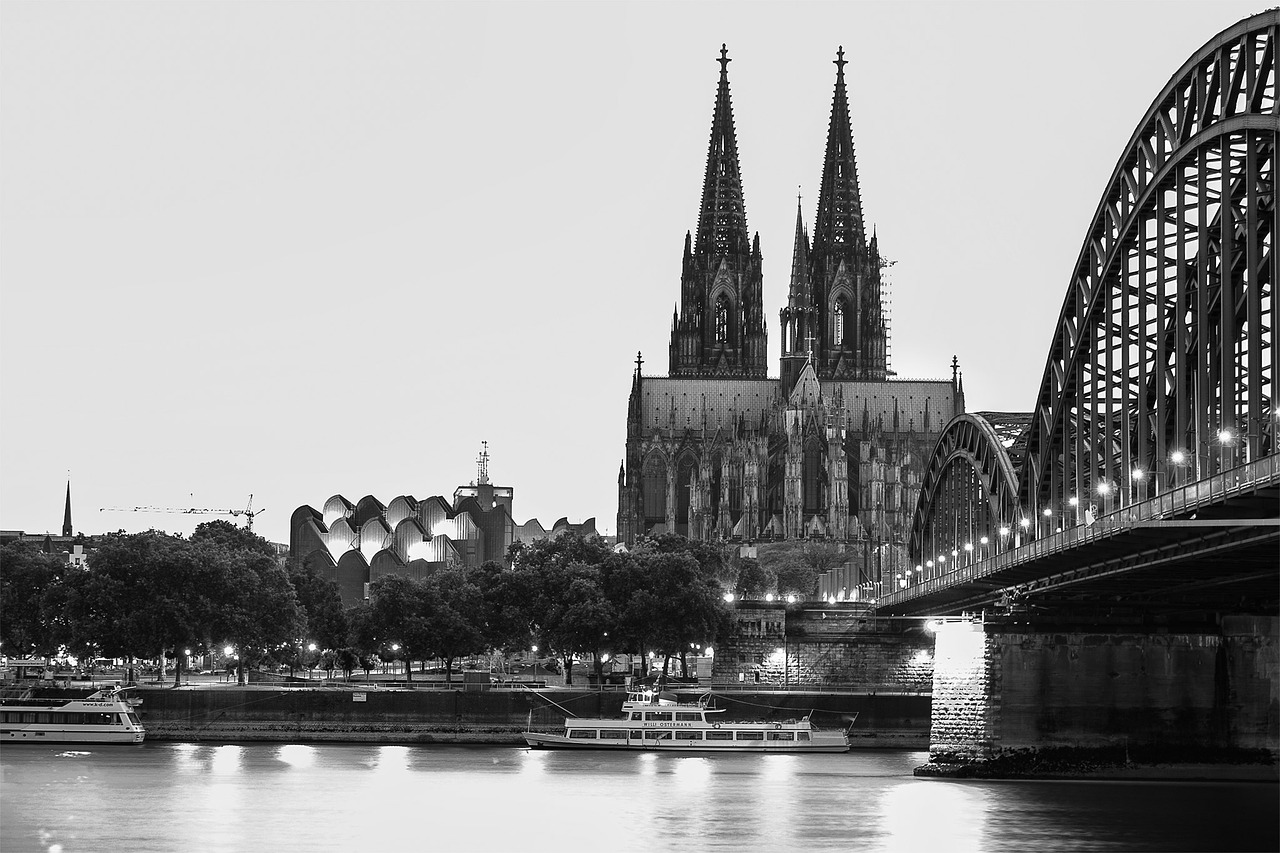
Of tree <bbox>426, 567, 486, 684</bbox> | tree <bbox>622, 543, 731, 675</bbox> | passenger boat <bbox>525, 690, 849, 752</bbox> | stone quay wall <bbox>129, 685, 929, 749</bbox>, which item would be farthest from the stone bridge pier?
tree <bbox>426, 567, 486, 684</bbox>

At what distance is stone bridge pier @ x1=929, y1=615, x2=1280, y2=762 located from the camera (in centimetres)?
8225

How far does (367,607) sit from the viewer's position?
5630 inches

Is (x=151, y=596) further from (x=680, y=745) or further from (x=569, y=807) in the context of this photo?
(x=569, y=807)

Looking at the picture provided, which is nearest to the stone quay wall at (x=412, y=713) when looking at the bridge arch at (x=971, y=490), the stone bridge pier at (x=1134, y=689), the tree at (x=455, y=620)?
the bridge arch at (x=971, y=490)

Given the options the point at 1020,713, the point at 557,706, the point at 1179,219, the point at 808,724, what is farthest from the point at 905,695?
the point at 1179,219

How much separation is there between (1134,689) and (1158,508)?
24408mm

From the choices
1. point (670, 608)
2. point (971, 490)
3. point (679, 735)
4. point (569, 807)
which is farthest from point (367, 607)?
point (569, 807)

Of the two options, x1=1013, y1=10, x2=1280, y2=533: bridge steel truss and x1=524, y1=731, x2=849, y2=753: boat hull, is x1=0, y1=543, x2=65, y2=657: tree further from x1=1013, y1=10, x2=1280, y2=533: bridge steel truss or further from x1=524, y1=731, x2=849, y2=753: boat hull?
x1=1013, y1=10, x2=1280, y2=533: bridge steel truss

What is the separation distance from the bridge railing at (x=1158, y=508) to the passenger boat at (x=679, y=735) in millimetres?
24534

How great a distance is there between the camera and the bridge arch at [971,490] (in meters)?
101

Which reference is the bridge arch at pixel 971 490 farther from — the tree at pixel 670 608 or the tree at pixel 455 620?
the tree at pixel 455 620

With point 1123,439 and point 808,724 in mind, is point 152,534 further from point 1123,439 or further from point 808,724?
point 1123,439

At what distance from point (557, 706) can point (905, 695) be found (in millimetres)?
17263

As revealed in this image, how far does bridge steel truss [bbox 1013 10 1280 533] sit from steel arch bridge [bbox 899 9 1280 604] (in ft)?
0.23
